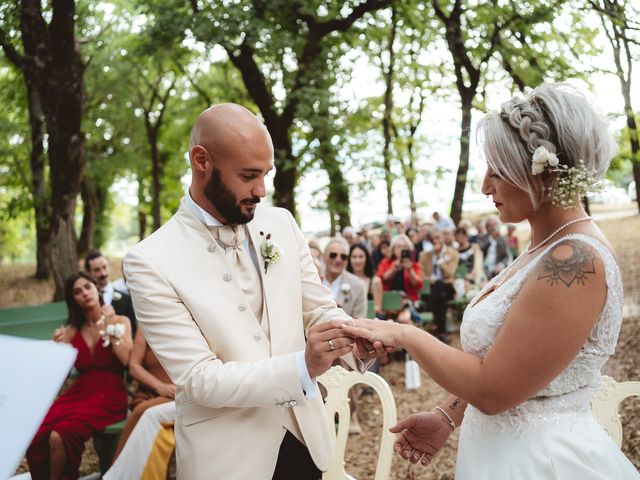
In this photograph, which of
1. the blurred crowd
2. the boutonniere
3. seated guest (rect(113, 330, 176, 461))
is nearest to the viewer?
the boutonniere

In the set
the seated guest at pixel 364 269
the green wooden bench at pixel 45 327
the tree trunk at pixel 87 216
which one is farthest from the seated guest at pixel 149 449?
the tree trunk at pixel 87 216

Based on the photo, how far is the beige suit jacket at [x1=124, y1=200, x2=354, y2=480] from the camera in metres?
2.11

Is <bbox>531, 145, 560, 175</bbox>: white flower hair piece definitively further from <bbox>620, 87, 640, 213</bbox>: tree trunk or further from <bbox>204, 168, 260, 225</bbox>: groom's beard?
<bbox>620, 87, 640, 213</bbox>: tree trunk

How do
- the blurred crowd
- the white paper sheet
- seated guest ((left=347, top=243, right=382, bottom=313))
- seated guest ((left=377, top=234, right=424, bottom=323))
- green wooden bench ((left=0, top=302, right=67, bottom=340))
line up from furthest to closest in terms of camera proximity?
seated guest ((left=377, top=234, right=424, bottom=323)) < seated guest ((left=347, top=243, right=382, bottom=313)) < the blurred crowd < green wooden bench ((left=0, top=302, right=67, bottom=340)) < the white paper sheet

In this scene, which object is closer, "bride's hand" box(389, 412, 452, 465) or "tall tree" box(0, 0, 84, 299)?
"bride's hand" box(389, 412, 452, 465)

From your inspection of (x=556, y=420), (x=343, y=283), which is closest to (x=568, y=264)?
(x=556, y=420)

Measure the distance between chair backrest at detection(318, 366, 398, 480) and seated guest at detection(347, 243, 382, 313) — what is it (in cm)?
496

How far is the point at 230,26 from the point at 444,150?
45.0 feet

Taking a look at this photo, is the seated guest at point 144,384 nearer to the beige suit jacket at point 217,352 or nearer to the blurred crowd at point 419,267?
the blurred crowd at point 419,267

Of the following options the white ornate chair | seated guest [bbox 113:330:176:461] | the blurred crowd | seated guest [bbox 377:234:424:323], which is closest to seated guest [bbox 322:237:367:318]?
the blurred crowd

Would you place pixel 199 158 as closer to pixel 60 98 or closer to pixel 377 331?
pixel 377 331

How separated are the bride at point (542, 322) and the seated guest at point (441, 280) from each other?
25.6 feet

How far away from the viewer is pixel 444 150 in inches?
881

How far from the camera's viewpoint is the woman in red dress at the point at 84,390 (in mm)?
4668
